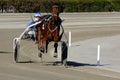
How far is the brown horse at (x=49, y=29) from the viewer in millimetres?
15516

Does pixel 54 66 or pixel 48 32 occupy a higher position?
pixel 48 32

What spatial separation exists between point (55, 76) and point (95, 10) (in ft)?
158

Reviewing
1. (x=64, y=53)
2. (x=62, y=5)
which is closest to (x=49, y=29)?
(x=64, y=53)

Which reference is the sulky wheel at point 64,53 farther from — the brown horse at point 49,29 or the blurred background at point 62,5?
the blurred background at point 62,5

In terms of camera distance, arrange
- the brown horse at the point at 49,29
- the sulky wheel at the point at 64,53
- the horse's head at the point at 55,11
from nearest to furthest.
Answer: the horse's head at the point at 55,11 → the brown horse at the point at 49,29 → the sulky wheel at the point at 64,53

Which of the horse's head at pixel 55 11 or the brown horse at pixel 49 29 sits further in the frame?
the brown horse at pixel 49 29

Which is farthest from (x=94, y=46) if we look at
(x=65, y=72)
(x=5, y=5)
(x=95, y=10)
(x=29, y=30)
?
(x=95, y=10)

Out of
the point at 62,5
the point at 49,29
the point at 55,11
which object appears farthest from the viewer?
the point at 62,5

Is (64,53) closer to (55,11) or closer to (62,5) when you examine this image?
(55,11)

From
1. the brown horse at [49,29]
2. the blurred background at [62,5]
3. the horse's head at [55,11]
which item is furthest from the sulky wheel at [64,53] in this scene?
the blurred background at [62,5]

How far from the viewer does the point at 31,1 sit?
54.5 m

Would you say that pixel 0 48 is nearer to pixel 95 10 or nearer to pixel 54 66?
pixel 54 66

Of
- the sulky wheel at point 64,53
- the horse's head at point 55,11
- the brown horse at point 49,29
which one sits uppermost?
the horse's head at point 55,11

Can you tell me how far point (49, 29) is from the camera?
51.3 ft
